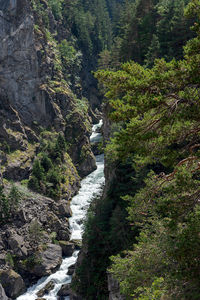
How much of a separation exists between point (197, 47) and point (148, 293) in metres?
7.69

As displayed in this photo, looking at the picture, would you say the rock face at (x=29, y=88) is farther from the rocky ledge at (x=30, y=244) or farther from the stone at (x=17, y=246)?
the stone at (x=17, y=246)

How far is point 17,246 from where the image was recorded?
39.2m

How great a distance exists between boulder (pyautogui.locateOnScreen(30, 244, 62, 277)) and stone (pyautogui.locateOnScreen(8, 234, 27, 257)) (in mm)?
2124

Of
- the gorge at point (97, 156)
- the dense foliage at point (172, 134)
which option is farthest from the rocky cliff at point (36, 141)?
the dense foliage at point (172, 134)

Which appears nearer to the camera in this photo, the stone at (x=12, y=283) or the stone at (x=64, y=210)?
the stone at (x=12, y=283)

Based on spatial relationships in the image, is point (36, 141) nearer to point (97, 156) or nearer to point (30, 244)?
point (97, 156)

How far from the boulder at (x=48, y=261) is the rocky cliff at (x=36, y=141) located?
0.40ft

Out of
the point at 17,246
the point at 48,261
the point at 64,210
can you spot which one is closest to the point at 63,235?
the point at 64,210

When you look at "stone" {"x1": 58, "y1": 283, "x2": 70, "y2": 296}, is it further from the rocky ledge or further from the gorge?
the rocky ledge

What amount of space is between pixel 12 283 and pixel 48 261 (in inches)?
216

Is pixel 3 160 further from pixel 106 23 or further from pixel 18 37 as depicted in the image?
pixel 106 23

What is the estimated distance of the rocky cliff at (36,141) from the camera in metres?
Result: 40.0

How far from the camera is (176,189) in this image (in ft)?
31.5

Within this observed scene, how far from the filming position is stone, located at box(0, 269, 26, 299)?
35.2 m
